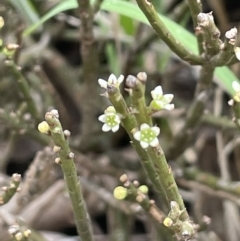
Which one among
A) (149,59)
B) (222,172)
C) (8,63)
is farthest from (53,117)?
(149,59)

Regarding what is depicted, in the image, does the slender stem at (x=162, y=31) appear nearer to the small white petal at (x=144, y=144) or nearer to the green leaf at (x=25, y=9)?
the small white petal at (x=144, y=144)

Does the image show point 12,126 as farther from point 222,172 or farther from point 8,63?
point 222,172

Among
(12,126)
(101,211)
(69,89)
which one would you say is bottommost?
(101,211)

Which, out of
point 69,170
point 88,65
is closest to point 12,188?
point 69,170

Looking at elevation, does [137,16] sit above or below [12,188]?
above

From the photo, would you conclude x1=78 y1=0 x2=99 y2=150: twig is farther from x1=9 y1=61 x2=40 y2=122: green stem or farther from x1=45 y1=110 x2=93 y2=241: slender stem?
x1=45 y1=110 x2=93 y2=241: slender stem

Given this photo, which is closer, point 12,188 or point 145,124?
point 145,124

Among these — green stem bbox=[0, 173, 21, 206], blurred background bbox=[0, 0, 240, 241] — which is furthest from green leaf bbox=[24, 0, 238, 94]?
green stem bbox=[0, 173, 21, 206]

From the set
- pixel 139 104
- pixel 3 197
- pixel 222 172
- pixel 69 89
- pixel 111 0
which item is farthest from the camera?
pixel 69 89

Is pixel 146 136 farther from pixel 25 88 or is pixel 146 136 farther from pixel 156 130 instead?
pixel 25 88
